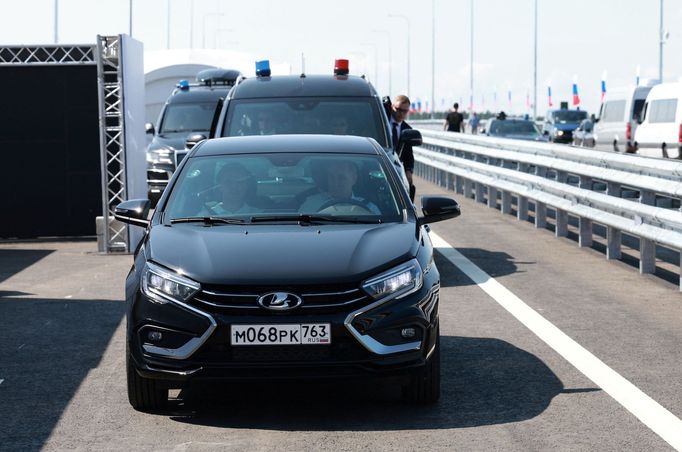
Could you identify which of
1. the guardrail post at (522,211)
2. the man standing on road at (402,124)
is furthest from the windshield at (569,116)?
the man standing on road at (402,124)

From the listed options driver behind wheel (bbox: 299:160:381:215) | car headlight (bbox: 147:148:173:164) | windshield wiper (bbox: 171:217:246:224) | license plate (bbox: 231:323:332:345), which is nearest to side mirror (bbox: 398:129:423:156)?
driver behind wheel (bbox: 299:160:381:215)

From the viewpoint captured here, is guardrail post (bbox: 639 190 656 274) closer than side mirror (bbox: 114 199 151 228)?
No

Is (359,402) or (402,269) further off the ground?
(402,269)

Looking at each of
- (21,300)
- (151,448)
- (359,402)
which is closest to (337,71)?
(21,300)

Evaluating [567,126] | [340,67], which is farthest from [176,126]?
[567,126]

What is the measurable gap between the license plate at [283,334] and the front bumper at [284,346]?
0.02 meters

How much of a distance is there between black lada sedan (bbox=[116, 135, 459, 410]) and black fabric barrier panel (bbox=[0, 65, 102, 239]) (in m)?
11.5

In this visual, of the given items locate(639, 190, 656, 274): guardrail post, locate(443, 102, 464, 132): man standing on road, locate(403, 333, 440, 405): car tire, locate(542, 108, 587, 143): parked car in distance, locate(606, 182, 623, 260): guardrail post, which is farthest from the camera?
locate(542, 108, 587, 143): parked car in distance

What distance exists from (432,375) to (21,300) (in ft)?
18.9

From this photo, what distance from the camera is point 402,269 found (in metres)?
6.65

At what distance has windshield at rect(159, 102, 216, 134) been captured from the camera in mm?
24375

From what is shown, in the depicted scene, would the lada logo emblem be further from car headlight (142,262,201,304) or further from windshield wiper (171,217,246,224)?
windshield wiper (171,217,246,224)

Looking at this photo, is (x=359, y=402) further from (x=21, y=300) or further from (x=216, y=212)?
(x=21, y=300)

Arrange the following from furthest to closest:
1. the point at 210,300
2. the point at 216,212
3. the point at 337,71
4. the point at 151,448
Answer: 1. the point at 337,71
2. the point at 216,212
3. the point at 210,300
4. the point at 151,448
